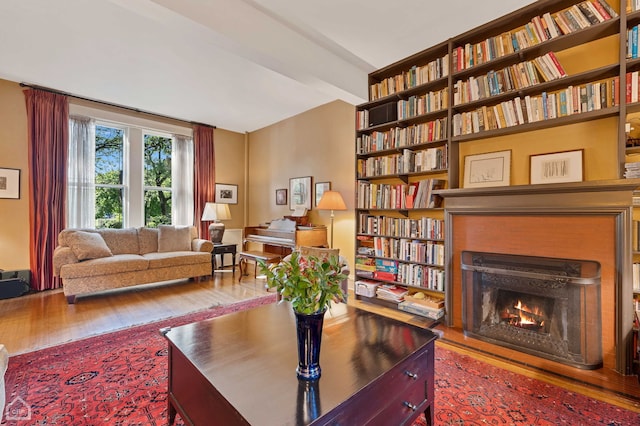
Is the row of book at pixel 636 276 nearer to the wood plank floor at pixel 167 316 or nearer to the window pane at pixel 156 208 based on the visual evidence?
the wood plank floor at pixel 167 316

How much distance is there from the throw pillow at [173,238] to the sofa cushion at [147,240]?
0.26 feet

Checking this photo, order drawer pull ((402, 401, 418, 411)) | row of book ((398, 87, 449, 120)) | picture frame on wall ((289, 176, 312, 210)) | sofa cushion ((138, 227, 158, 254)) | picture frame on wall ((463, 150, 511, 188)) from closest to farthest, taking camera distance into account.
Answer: drawer pull ((402, 401, 418, 411)) < picture frame on wall ((463, 150, 511, 188)) < row of book ((398, 87, 449, 120)) < sofa cushion ((138, 227, 158, 254)) < picture frame on wall ((289, 176, 312, 210))

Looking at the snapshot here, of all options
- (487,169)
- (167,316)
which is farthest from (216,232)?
(487,169)

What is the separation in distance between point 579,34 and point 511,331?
91.0 inches

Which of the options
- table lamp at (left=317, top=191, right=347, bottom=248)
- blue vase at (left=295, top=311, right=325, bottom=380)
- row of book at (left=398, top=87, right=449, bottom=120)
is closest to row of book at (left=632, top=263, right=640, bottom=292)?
row of book at (left=398, top=87, right=449, bottom=120)

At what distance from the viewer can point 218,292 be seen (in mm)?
3967

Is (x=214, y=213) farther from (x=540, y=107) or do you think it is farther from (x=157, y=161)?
(x=540, y=107)

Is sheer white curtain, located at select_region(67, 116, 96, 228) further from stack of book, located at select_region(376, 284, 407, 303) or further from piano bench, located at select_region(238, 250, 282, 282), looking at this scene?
stack of book, located at select_region(376, 284, 407, 303)

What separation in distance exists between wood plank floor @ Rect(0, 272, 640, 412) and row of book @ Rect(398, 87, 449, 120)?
211cm

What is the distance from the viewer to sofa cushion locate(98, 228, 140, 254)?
4250mm

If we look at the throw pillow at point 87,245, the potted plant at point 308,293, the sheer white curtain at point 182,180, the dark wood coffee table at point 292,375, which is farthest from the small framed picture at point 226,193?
the potted plant at point 308,293

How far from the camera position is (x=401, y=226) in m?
3.17

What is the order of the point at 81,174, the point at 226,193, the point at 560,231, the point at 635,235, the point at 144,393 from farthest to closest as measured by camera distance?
the point at 226,193, the point at 81,174, the point at 560,231, the point at 635,235, the point at 144,393

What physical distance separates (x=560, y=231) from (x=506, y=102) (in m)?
1.13
